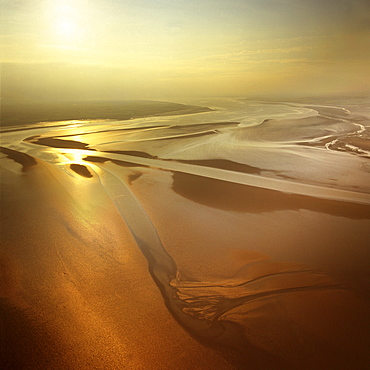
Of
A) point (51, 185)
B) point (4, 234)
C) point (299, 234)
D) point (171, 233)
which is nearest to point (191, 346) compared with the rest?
point (171, 233)

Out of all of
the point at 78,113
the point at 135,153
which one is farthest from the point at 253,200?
the point at 78,113

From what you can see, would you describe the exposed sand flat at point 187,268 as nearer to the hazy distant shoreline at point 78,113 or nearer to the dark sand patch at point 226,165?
the dark sand patch at point 226,165

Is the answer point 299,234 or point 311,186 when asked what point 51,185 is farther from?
point 311,186

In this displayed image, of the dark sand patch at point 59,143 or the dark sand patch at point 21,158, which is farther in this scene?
the dark sand patch at point 59,143

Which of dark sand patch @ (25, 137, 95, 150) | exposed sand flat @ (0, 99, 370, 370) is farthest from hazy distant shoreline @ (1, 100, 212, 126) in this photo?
exposed sand flat @ (0, 99, 370, 370)

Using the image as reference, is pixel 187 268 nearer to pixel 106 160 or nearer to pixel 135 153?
pixel 106 160

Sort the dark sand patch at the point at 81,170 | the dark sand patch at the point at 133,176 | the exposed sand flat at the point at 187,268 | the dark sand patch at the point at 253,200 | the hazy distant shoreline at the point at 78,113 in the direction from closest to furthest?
the exposed sand flat at the point at 187,268 < the dark sand patch at the point at 253,200 < the dark sand patch at the point at 133,176 < the dark sand patch at the point at 81,170 < the hazy distant shoreline at the point at 78,113

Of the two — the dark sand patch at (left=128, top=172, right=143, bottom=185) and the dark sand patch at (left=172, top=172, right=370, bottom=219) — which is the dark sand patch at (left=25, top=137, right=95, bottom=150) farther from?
the dark sand patch at (left=172, top=172, right=370, bottom=219)

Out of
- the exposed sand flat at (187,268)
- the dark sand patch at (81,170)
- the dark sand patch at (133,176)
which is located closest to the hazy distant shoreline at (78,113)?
the dark sand patch at (81,170)
